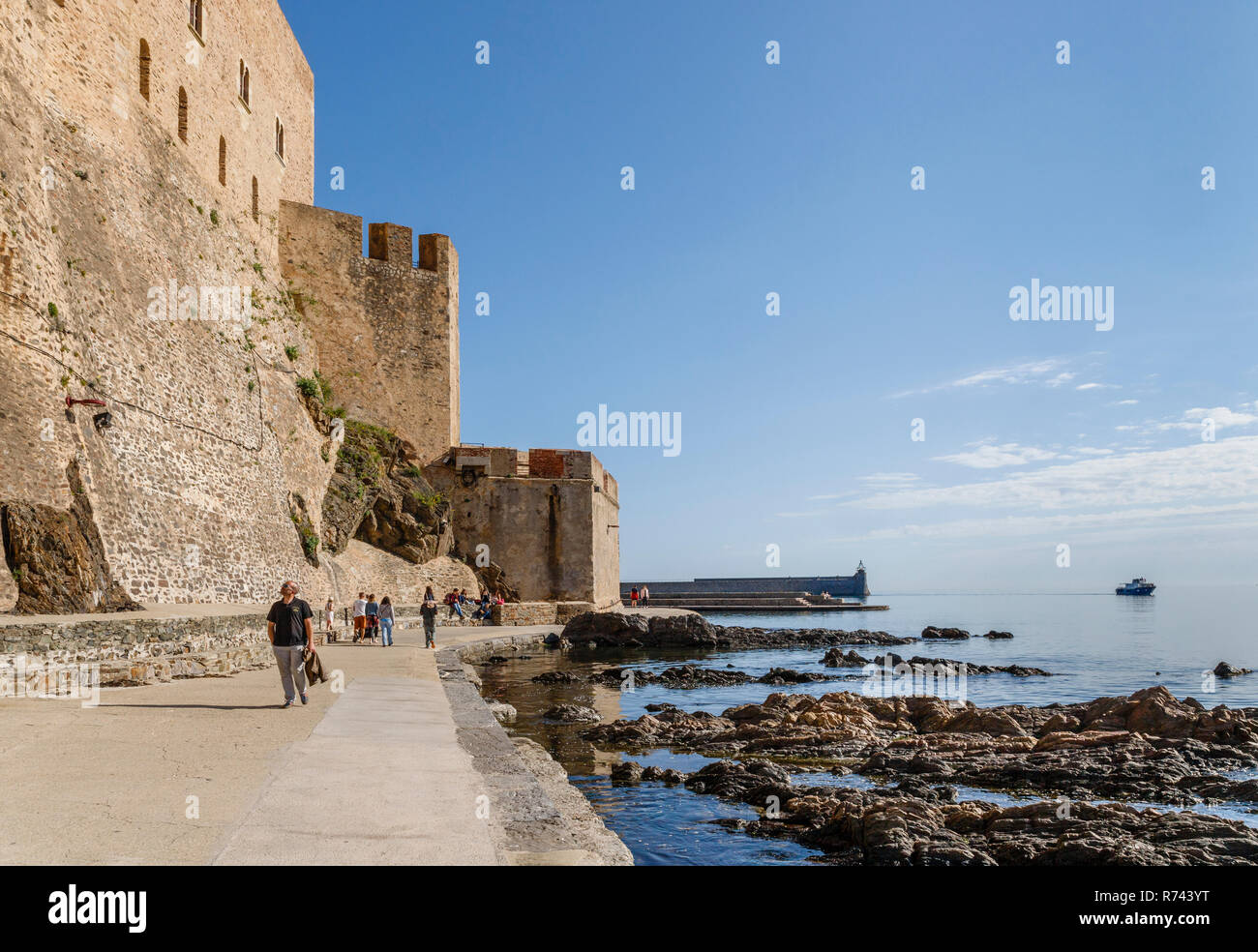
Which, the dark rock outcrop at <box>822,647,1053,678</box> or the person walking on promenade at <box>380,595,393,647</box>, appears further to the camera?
the dark rock outcrop at <box>822,647,1053,678</box>

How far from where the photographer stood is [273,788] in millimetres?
5777

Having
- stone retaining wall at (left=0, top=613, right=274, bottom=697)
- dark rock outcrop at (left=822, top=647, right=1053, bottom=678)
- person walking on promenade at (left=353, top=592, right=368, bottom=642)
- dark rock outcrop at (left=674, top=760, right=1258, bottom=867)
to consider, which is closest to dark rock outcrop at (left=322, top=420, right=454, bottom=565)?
person walking on promenade at (left=353, top=592, right=368, bottom=642)

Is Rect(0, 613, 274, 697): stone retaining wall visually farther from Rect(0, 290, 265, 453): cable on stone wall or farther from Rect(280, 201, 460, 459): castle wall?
Rect(280, 201, 460, 459): castle wall

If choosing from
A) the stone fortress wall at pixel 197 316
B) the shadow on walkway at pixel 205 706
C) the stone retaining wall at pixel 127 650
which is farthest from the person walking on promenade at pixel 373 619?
the shadow on walkway at pixel 205 706

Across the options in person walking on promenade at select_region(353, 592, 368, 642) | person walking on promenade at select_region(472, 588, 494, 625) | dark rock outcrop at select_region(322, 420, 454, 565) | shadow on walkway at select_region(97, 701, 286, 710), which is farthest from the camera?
person walking on promenade at select_region(472, 588, 494, 625)

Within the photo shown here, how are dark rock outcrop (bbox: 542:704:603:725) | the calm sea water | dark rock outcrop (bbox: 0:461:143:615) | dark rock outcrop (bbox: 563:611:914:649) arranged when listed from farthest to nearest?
dark rock outcrop (bbox: 563:611:914:649) < dark rock outcrop (bbox: 542:704:603:725) < dark rock outcrop (bbox: 0:461:143:615) < the calm sea water

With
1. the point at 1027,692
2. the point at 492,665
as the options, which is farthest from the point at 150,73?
the point at 1027,692

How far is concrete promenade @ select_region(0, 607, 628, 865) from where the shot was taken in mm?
4512

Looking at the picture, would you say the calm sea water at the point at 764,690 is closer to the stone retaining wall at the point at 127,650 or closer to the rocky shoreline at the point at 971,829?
the rocky shoreline at the point at 971,829

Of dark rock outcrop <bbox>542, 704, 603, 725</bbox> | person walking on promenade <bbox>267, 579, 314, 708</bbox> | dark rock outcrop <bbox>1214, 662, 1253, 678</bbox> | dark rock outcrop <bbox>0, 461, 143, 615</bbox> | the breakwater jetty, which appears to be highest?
dark rock outcrop <bbox>0, 461, 143, 615</bbox>

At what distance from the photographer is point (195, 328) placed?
67.5 feet

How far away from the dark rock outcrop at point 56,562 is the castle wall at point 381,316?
1890 centimetres

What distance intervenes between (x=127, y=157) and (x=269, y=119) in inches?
421

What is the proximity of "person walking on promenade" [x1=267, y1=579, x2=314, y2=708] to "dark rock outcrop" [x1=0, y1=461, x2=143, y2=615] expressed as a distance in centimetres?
396
